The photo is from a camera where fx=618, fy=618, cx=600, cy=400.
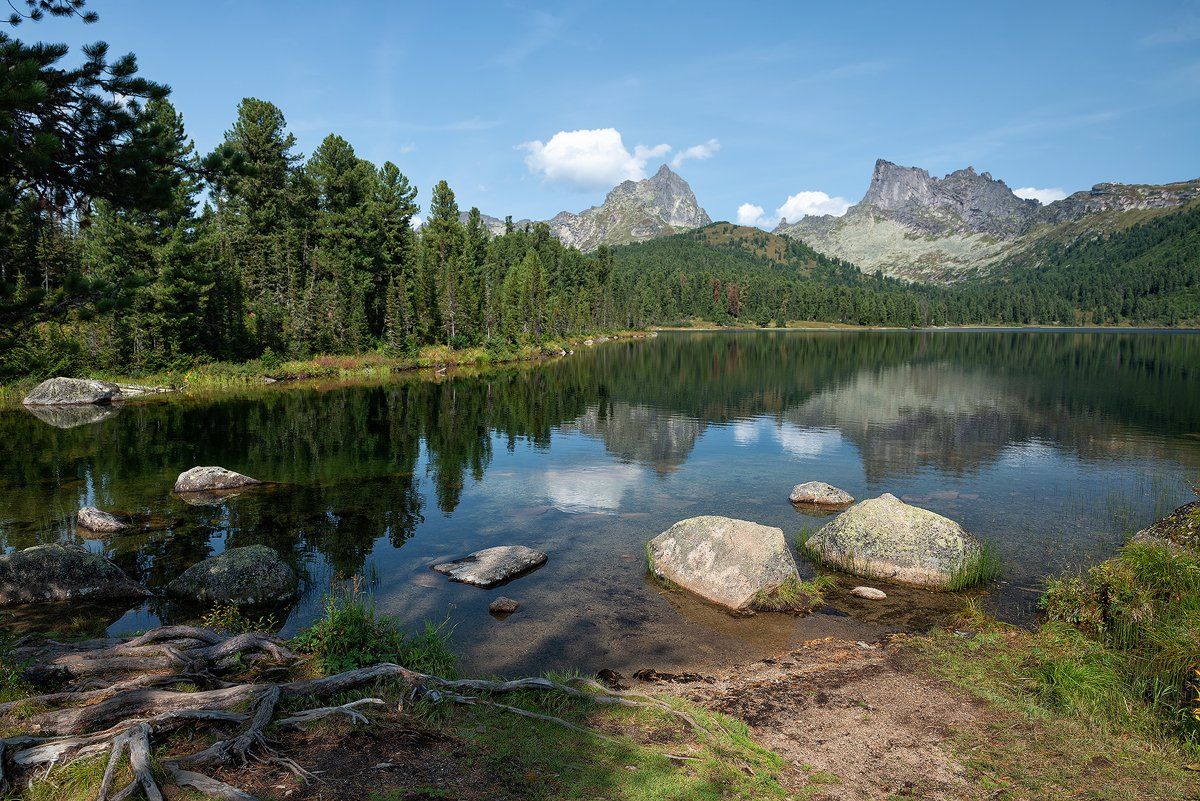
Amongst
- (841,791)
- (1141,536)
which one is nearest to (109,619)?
(841,791)

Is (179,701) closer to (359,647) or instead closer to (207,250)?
(359,647)

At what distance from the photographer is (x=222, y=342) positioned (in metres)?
68.8

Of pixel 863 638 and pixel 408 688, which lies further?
pixel 863 638

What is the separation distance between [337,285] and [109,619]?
67.2 metres

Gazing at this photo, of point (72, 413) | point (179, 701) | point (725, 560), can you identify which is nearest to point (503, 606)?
point (725, 560)

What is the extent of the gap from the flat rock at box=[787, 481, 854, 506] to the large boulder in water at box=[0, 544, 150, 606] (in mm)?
22100

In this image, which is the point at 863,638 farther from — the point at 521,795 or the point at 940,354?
the point at 940,354

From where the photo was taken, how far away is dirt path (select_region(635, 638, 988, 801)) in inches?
342

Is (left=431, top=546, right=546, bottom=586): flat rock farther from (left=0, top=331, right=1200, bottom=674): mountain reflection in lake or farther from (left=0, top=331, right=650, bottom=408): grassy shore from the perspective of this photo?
(left=0, top=331, right=650, bottom=408): grassy shore

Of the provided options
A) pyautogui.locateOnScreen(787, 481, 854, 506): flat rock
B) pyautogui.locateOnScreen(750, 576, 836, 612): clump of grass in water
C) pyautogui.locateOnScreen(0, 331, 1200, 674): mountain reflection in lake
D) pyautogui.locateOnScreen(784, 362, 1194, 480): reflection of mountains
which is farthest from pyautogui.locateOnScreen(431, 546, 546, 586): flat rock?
pyautogui.locateOnScreen(784, 362, 1194, 480): reflection of mountains

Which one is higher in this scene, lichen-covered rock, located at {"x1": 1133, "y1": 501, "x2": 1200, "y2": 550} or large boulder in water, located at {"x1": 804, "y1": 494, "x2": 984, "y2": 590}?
→ lichen-covered rock, located at {"x1": 1133, "y1": 501, "x2": 1200, "y2": 550}

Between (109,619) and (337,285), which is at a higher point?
(337,285)

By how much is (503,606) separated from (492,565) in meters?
2.64

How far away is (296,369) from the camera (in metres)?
70.3
